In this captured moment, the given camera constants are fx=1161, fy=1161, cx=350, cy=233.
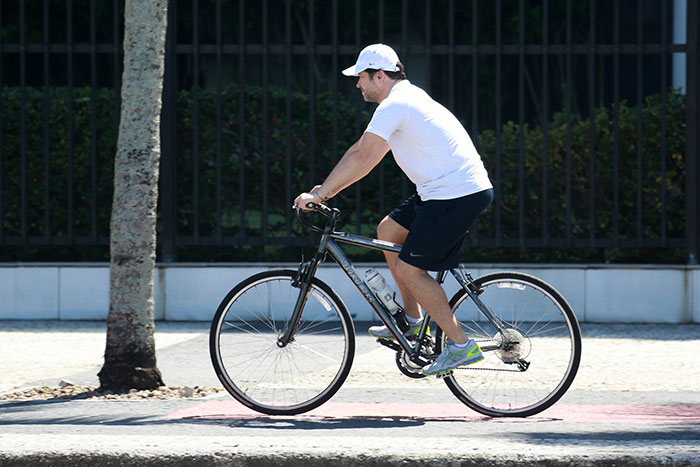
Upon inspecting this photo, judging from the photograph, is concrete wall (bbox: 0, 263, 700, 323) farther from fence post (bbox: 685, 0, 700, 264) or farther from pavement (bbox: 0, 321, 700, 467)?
pavement (bbox: 0, 321, 700, 467)

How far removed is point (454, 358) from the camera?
555 cm

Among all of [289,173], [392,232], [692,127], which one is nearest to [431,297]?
[392,232]

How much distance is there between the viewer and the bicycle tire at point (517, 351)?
5625 mm

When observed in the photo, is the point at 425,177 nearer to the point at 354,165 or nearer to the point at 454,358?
the point at 354,165

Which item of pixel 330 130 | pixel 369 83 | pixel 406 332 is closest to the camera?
pixel 369 83

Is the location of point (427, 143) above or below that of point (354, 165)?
above

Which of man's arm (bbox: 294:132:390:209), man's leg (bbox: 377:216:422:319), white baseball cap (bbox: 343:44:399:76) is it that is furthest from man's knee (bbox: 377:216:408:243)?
white baseball cap (bbox: 343:44:399:76)

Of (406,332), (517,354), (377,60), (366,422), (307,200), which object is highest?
(377,60)

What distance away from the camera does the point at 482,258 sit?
33.8ft

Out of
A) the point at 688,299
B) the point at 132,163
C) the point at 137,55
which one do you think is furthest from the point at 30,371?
the point at 688,299

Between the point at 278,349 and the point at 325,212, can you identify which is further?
the point at 278,349

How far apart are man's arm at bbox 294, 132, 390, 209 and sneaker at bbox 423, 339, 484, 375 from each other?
938 mm

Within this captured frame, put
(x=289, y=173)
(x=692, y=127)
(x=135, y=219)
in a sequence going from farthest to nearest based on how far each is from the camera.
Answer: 1. (x=289, y=173)
2. (x=692, y=127)
3. (x=135, y=219)

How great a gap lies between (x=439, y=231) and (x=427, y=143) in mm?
422
